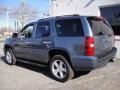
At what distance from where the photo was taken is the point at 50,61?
777 cm

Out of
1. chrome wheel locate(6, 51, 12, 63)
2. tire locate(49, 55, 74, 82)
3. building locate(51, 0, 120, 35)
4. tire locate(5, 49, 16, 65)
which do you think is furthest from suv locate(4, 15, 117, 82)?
building locate(51, 0, 120, 35)

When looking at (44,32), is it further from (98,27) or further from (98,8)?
(98,8)

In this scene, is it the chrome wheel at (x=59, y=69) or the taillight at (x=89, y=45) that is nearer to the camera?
the taillight at (x=89, y=45)

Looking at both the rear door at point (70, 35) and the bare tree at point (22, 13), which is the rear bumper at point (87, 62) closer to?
the rear door at point (70, 35)

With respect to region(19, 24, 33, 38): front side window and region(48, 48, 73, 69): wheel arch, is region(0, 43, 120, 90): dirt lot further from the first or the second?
region(19, 24, 33, 38): front side window

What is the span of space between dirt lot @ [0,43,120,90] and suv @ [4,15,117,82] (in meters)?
0.41

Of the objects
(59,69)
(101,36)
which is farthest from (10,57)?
(101,36)

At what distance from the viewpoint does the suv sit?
6.68m

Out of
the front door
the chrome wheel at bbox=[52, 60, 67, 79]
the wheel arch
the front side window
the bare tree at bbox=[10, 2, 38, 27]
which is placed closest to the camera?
the wheel arch

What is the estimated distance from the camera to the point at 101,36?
7.03m

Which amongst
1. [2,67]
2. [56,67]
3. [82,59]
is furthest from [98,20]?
[2,67]

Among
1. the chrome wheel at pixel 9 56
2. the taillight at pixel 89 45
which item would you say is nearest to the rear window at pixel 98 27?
the taillight at pixel 89 45

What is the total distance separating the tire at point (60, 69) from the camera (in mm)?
7176

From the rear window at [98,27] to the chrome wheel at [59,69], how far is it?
1.42m
